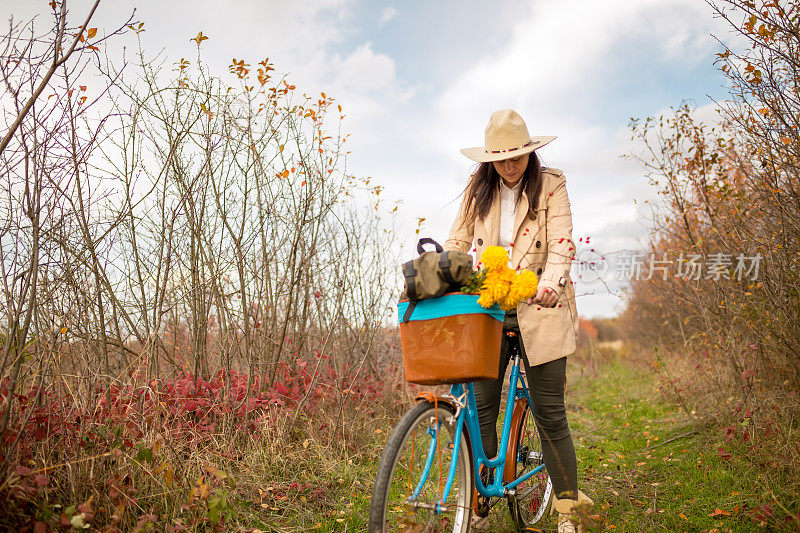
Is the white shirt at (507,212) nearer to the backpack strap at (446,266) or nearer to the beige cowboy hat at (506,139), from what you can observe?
the beige cowboy hat at (506,139)

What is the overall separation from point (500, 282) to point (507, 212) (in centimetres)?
89

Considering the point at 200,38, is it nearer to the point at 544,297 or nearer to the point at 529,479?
the point at 544,297

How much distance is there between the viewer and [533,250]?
2.94 meters

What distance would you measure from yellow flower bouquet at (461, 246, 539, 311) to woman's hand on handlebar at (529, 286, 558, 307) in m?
0.17

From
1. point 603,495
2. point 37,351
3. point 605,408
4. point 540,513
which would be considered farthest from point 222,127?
point 605,408

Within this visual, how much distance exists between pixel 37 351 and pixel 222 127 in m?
2.00

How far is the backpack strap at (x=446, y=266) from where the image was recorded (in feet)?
7.37

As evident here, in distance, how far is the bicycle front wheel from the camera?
2139 millimetres

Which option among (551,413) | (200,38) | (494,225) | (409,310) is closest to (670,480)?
(551,413)

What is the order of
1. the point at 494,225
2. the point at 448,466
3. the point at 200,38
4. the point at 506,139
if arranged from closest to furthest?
the point at 448,466 → the point at 506,139 → the point at 494,225 → the point at 200,38

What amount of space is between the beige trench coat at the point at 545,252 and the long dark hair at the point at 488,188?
1.3 inches

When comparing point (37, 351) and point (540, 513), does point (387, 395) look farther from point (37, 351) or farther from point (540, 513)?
point (37, 351)

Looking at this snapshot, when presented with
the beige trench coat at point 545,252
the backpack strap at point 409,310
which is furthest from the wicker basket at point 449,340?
the beige trench coat at point 545,252

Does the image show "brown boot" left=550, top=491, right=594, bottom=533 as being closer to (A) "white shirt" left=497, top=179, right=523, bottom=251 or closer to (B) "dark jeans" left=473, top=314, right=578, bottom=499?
(B) "dark jeans" left=473, top=314, right=578, bottom=499
